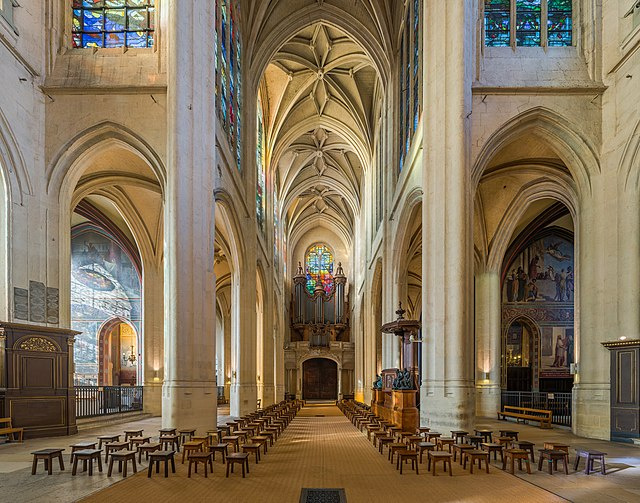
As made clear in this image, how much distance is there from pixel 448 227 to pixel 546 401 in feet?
32.0

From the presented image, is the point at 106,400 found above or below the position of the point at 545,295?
below

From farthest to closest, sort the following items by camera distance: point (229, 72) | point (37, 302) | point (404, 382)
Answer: point (229, 72) → point (404, 382) → point (37, 302)

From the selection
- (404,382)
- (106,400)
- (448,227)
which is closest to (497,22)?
(448,227)

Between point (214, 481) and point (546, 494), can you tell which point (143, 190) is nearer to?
point (214, 481)

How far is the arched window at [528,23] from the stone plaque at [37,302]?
1386 centimetres

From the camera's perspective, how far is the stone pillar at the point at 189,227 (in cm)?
1421

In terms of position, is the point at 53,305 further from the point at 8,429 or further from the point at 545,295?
the point at 545,295

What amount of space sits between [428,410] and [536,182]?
9685 millimetres

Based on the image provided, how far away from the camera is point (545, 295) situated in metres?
27.7

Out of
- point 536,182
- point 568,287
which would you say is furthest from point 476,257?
point 568,287

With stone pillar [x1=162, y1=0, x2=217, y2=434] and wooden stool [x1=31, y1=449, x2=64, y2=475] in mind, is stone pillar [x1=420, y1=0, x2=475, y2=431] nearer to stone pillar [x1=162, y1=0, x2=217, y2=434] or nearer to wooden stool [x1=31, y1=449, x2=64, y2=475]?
stone pillar [x1=162, y1=0, x2=217, y2=434]

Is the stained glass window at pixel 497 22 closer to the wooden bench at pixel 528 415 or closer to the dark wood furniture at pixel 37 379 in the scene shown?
the wooden bench at pixel 528 415

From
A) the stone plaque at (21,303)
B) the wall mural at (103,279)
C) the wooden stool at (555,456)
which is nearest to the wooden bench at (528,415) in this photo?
the wooden stool at (555,456)

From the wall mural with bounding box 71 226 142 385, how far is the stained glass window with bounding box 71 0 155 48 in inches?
462
